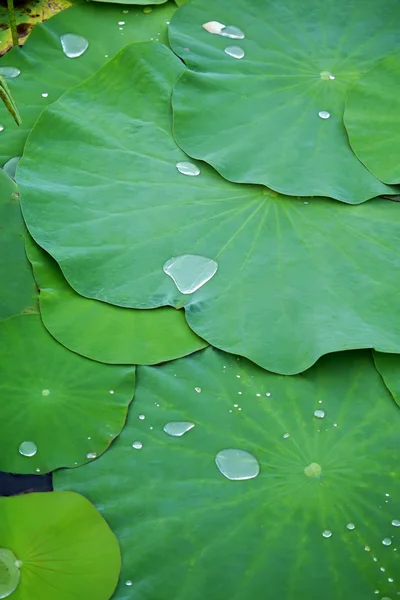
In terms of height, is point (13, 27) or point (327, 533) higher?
point (13, 27)

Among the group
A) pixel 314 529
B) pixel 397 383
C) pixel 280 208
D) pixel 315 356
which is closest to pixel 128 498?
pixel 314 529

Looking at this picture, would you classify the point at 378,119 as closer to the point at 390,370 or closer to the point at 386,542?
the point at 390,370

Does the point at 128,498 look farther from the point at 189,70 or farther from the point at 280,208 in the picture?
the point at 189,70

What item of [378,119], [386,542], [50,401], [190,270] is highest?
[378,119]

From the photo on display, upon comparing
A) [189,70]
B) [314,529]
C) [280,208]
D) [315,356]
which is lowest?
[314,529]

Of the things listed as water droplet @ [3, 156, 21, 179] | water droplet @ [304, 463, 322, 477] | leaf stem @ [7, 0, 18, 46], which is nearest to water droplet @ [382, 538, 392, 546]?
water droplet @ [304, 463, 322, 477]

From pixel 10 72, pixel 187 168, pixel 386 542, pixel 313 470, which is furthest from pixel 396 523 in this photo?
pixel 10 72

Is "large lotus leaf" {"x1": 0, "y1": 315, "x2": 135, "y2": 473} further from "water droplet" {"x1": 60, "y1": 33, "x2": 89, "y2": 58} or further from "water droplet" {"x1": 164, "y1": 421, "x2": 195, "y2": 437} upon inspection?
"water droplet" {"x1": 60, "y1": 33, "x2": 89, "y2": 58}

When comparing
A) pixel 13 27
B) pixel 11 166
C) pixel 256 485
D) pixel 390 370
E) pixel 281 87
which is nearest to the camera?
pixel 256 485
